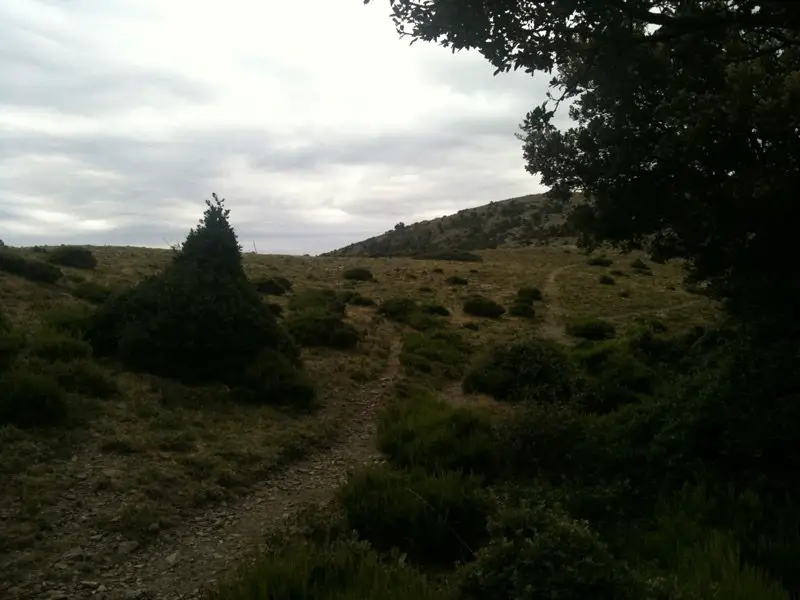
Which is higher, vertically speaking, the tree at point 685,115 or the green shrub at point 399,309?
the tree at point 685,115

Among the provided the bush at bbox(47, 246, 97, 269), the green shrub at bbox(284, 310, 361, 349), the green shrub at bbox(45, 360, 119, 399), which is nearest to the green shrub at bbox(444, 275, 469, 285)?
the green shrub at bbox(284, 310, 361, 349)

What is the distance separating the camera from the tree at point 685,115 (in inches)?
275

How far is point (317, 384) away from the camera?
1405 cm

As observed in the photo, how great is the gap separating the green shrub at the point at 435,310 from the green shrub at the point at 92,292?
1145 centimetres

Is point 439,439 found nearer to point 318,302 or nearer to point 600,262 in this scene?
point 318,302

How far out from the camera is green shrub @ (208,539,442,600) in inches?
192

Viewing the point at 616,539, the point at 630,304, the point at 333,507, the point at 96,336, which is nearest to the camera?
the point at 616,539

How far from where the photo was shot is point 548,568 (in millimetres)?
4617

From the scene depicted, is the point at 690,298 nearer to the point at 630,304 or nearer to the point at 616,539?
the point at 630,304

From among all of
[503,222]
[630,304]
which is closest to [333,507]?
[630,304]

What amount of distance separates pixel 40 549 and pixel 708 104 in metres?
8.94

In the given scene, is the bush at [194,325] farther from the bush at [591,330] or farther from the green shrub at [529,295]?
the green shrub at [529,295]

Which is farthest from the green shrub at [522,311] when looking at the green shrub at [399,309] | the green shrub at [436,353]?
the green shrub at [436,353]

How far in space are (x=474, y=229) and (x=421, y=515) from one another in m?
77.9
